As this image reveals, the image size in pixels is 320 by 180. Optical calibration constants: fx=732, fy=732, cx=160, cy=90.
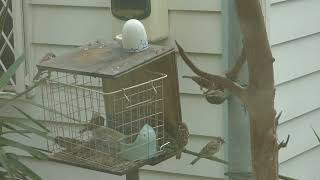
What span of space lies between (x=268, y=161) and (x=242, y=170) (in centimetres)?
55

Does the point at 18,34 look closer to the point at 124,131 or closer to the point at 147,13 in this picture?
the point at 147,13

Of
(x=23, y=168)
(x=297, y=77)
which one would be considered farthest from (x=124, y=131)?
(x=297, y=77)

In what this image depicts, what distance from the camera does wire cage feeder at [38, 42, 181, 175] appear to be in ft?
9.11

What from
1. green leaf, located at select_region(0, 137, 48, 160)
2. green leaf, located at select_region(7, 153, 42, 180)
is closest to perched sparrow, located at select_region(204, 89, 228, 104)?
green leaf, located at select_region(0, 137, 48, 160)

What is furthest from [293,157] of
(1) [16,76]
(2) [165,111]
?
(1) [16,76]

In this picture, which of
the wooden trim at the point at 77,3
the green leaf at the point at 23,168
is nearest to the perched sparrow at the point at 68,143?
the green leaf at the point at 23,168

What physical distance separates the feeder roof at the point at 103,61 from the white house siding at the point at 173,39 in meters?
0.67

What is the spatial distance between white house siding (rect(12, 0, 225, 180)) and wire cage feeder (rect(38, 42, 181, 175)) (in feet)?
2.06

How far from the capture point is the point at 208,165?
376 centimetres

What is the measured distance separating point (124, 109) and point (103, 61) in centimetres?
23

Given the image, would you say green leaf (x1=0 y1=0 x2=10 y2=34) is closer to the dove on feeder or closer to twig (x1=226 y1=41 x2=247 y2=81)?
the dove on feeder

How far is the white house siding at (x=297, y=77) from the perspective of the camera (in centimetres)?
376

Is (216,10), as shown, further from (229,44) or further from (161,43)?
(229,44)

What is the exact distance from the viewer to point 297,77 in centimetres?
391
